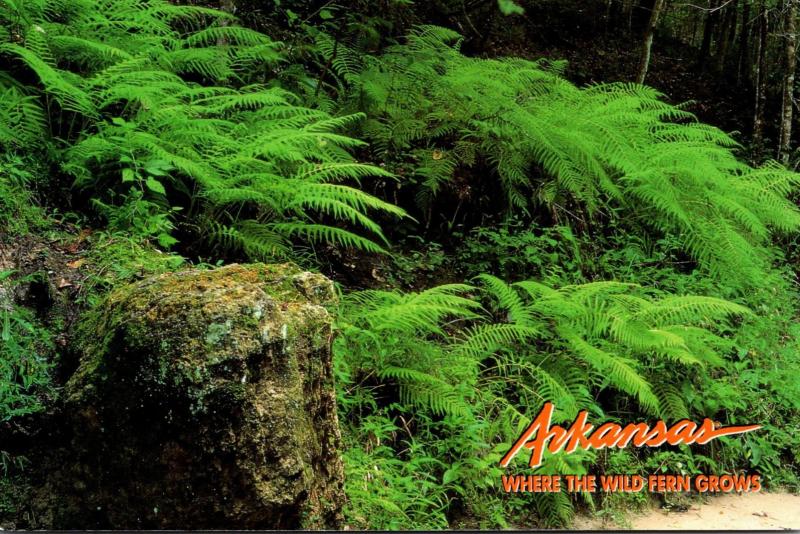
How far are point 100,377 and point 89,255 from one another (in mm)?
1135

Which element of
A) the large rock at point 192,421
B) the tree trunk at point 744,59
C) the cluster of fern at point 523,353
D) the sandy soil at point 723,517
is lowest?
the sandy soil at point 723,517

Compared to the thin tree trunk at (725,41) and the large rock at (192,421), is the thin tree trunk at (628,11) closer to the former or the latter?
the thin tree trunk at (725,41)

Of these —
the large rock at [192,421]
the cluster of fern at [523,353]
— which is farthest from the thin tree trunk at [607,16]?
the large rock at [192,421]

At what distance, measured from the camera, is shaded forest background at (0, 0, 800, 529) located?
123 inches

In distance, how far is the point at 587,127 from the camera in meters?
5.42

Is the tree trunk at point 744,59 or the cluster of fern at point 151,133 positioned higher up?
the tree trunk at point 744,59

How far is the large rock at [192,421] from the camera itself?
83.5 inches

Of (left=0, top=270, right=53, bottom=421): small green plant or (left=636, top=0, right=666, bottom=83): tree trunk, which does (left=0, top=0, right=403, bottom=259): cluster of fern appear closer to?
(left=0, top=270, right=53, bottom=421): small green plant

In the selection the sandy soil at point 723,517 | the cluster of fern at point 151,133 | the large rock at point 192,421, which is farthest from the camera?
the cluster of fern at point 151,133

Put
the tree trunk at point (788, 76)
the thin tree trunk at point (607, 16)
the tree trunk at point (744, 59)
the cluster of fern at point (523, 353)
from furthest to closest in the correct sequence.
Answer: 1. the thin tree trunk at point (607, 16)
2. the tree trunk at point (744, 59)
3. the tree trunk at point (788, 76)
4. the cluster of fern at point (523, 353)

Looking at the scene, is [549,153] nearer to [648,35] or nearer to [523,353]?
[523,353]

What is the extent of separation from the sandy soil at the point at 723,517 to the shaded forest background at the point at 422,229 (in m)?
0.10

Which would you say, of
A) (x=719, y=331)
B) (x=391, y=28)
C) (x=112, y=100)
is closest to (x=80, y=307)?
(x=112, y=100)

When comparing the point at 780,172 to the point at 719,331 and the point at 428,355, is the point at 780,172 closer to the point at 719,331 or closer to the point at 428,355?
the point at 719,331
